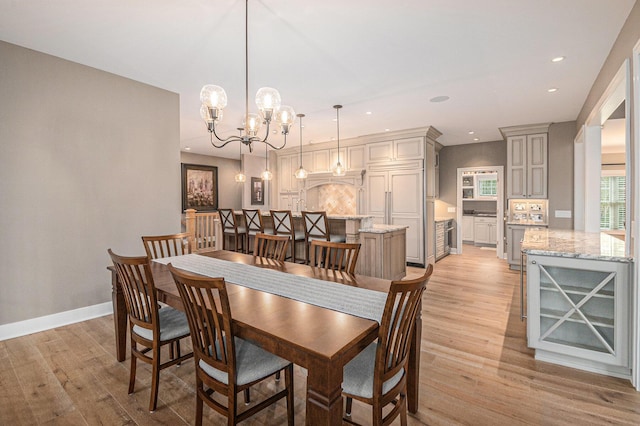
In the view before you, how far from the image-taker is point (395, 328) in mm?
1355

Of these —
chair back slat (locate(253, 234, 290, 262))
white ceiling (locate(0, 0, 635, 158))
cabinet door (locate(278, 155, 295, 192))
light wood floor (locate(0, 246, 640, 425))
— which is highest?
white ceiling (locate(0, 0, 635, 158))

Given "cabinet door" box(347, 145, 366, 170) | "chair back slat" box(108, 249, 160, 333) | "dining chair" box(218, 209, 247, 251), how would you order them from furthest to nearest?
"cabinet door" box(347, 145, 366, 170), "dining chair" box(218, 209, 247, 251), "chair back slat" box(108, 249, 160, 333)

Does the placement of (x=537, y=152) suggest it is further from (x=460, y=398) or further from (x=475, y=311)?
(x=460, y=398)

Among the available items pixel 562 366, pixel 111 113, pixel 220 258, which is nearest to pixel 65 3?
pixel 111 113

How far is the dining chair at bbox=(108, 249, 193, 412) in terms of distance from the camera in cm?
176

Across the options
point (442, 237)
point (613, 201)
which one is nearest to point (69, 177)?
point (442, 237)

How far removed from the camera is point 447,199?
7484mm

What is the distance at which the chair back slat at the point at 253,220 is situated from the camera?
4.74 metres

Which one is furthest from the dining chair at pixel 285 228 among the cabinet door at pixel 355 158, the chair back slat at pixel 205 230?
the cabinet door at pixel 355 158

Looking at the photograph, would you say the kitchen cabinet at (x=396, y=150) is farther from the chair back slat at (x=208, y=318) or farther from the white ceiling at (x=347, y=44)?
the chair back slat at (x=208, y=318)

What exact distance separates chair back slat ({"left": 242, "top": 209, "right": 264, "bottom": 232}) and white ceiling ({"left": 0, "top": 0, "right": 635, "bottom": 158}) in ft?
5.55

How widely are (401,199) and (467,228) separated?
3.66 m

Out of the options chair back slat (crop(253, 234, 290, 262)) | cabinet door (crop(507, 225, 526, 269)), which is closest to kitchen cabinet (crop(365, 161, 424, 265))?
cabinet door (crop(507, 225, 526, 269))

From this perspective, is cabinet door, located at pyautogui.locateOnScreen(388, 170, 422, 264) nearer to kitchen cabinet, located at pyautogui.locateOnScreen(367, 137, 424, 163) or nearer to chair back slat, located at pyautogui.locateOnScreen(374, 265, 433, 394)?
kitchen cabinet, located at pyautogui.locateOnScreen(367, 137, 424, 163)
